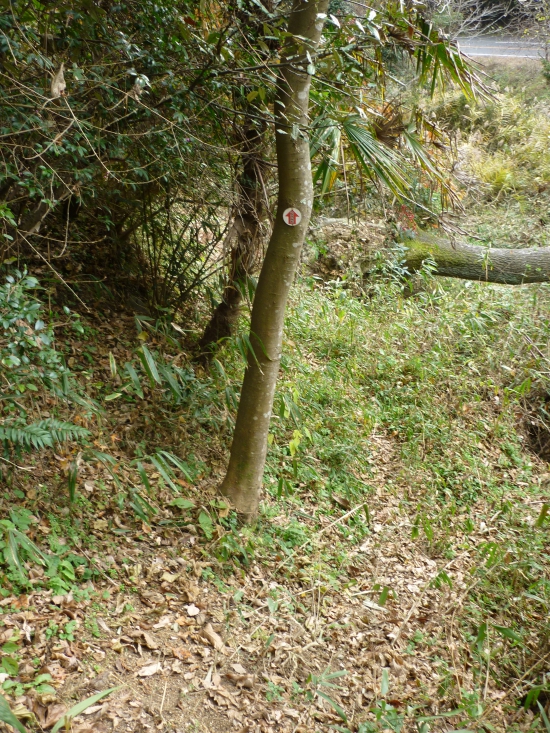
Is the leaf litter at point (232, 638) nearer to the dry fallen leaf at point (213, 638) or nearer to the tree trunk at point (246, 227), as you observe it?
the dry fallen leaf at point (213, 638)

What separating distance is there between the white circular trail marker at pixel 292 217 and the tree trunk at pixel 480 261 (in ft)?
15.8

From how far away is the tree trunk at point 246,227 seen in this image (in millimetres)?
4301

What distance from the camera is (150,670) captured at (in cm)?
285

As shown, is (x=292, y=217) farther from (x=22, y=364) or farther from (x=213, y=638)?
(x=213, y=638)

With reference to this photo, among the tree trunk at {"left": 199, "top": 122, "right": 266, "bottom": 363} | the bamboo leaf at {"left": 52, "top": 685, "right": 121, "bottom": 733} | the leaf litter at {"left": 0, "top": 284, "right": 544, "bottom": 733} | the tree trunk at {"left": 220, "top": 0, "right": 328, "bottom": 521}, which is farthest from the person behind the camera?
the tree trunk at {"left": 199, "top": 122, "right": 266, "bottom": 363}

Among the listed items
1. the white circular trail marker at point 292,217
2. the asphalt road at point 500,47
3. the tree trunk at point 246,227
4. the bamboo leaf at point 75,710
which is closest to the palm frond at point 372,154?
the white circular trail marker at point 292,217

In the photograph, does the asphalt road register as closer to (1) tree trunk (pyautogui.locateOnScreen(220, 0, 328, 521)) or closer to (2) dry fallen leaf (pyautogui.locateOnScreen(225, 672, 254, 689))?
(1) tree trunk (pyautogui.locateOnScreen(220, 0, 328, 521))

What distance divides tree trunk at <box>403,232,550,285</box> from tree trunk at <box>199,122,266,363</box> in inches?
161

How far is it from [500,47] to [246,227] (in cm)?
1898

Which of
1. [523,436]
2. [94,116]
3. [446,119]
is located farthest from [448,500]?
[446,119]

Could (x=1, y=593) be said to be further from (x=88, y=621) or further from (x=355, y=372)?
(x=355, y=372)

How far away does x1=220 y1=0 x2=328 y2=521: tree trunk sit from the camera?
3273 mm

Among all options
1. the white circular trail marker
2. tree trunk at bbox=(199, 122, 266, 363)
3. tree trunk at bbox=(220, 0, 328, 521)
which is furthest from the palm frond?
tree trunk at bbox=(199, 122, 266, 363)

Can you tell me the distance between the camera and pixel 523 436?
6.14 meters
